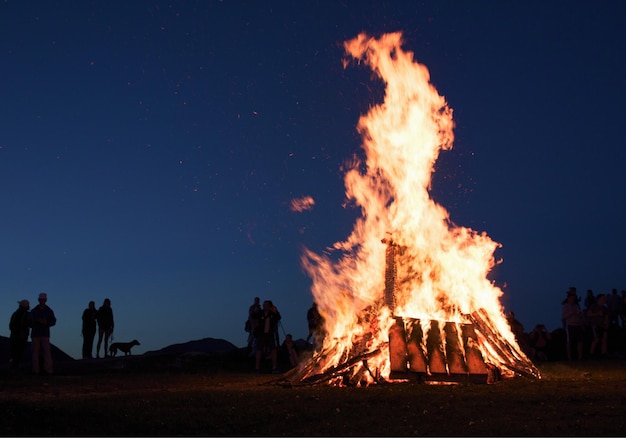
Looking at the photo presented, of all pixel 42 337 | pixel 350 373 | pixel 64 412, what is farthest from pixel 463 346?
pixel 42 337

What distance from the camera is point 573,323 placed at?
788 inches

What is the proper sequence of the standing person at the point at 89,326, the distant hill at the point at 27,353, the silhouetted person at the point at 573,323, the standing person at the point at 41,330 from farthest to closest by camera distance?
the distant hill at the point at 27,353 < the standing person at the point at 89,326 < the silhouetted person at the point at 573,323 < the standing person at the point at 41,330

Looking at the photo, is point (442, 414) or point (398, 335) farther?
point (398, 335)

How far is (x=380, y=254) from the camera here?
54.8 ft

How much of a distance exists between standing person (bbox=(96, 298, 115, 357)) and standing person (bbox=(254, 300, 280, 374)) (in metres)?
5.73

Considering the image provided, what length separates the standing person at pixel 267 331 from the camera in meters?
18.7

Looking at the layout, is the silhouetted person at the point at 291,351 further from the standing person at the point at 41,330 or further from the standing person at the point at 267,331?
the standing person at the point at 41,330

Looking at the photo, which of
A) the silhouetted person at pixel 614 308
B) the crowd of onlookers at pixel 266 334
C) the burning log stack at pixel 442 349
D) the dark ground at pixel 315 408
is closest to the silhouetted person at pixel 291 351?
the crowd of onlookers at pixel 266 334

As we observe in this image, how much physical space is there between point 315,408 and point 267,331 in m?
8.73

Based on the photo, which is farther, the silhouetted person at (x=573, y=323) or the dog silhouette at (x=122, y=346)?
the dog silhouette at (x=122, y=346)

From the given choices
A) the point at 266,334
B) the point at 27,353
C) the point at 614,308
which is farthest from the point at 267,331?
the point at 27,353

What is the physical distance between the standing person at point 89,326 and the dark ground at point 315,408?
6437mm

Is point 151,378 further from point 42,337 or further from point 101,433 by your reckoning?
point 101,433

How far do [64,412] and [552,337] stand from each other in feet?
54.3
